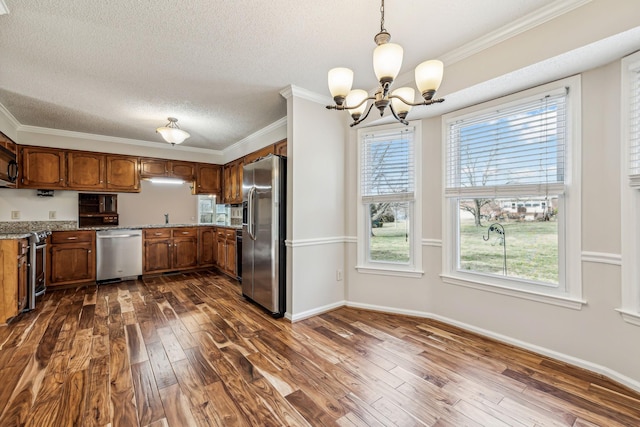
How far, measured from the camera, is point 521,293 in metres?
2.38

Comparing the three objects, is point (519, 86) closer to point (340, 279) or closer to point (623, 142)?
point (623, 142)

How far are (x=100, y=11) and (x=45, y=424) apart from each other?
8.37 feet

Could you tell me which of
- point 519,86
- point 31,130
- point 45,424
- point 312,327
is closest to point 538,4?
point 519,86

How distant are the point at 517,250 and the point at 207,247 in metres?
5.08

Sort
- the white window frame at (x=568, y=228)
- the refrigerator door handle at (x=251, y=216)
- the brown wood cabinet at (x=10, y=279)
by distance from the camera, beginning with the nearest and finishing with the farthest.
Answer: the white window frame at (x=568, y=228), the brown wood cabinet at (x=10, y=279), the refrigerator door handle at (x=251, y=216)

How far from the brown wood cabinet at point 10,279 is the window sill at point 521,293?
4.56m

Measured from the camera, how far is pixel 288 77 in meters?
2.79

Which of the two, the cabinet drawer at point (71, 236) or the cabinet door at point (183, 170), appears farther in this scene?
the cabinet door at point (183, 170)

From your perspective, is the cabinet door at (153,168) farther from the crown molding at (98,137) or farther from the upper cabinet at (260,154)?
the upper cabinet at (260,154)

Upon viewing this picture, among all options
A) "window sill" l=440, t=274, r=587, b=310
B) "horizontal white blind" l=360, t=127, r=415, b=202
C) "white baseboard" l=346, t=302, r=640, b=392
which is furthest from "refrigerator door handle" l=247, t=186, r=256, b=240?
"window sill" l=440, t=274, r=587, b=310

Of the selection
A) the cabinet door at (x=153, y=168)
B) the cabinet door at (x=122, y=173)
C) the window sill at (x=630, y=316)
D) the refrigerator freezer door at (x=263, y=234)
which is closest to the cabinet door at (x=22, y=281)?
the cabinet door at (x=122, y=173)

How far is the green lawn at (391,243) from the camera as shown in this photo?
3.20 meters

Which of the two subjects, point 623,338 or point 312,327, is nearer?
point 623,338

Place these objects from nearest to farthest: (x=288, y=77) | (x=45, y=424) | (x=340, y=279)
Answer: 1. (x=45, y=424)
2. (x=288, y=77)
3. (x=340, y=279)
